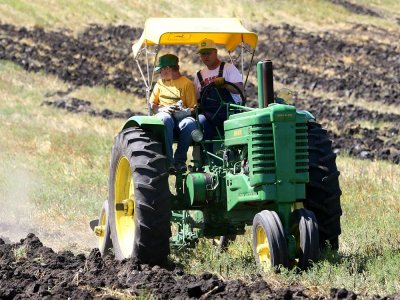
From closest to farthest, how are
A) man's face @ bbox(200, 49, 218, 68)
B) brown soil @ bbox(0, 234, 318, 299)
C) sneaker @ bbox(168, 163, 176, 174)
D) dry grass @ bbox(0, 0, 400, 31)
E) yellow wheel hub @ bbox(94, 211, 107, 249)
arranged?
brown soil @ bbox(0, 234, 318, 299) < sneaker @ bbox(168, 163, 176, 174) < man's face @ bbox(200, 49, 218, 68) < yellow wheel hub @ bbox(94, 211, 107, 249) < dry grass @ bbox(0, 0, 400, 31)

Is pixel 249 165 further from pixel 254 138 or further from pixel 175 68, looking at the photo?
pixel 175 68

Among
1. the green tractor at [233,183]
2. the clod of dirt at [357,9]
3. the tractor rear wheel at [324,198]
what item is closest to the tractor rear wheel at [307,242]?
the green tractor at [233,183]

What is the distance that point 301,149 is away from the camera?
745cm

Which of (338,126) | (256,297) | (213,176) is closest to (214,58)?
(213,176)

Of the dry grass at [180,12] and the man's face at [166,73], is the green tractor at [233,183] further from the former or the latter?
the dry grass at [180,12]

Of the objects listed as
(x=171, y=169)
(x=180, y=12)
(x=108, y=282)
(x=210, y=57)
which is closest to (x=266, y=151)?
(x=171, y=169)

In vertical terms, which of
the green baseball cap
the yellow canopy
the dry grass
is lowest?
the green baseball cap

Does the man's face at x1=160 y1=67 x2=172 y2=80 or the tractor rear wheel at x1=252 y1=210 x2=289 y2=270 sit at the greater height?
the man's face at x1=160 y1=67 x2=172 y2=80

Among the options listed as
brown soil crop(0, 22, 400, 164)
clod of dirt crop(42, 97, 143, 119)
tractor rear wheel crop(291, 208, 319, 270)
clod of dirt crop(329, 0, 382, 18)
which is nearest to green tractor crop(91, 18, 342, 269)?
tractor rear wheel crop(291, 208, 319, 270)

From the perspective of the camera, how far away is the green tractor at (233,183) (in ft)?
24.0

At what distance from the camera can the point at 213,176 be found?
8344 mm

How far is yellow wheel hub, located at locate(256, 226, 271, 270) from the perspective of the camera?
23.7 feet

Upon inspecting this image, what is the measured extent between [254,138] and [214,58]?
69.7 inches

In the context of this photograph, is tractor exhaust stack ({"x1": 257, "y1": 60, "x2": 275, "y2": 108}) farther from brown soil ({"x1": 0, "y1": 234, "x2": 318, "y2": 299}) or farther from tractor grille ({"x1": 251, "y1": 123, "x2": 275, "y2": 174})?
brown soil ({"x1": 0, "y1": 234, "x2": 318, "y2": 299})
